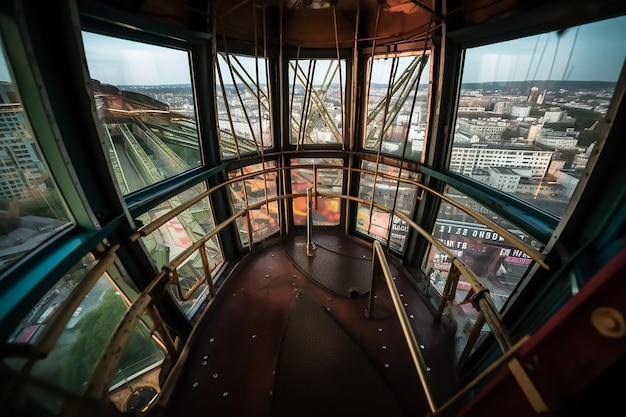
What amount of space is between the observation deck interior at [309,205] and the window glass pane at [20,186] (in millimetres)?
13

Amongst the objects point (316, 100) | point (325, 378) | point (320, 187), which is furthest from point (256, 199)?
point (325, 378)

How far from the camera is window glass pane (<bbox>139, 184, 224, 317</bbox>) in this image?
3.52m

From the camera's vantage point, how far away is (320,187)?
5273 millimetres

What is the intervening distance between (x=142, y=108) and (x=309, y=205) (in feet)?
8.56

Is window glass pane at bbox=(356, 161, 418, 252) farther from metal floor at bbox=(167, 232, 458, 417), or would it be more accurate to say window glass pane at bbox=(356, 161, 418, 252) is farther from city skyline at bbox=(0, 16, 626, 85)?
city skyline at bbox=(0, 16, 626, 85)

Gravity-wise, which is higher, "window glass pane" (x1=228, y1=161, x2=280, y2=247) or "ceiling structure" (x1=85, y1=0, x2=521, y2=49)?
"ceiling structure" (x1=85, y1=0, x2=521, y2=49)

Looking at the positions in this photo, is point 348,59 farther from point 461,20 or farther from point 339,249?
point 339,249

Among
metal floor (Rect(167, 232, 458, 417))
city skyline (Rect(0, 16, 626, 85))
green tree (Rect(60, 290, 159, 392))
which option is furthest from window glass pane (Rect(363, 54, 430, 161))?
green tree (Rect(60, 290, 159, 392))

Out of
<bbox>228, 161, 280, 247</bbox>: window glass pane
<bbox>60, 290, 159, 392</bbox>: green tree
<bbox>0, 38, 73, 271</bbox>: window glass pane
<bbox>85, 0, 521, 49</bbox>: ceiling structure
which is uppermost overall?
<bbox>85, 0, 521, 49</bbox>: ceiling structure

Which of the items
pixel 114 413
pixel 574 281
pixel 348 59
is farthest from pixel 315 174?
pixel 114 413

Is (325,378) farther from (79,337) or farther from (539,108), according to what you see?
(539,108)

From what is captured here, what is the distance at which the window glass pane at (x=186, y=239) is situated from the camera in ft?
11.5

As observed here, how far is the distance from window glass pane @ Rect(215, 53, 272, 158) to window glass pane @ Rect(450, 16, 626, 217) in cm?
294

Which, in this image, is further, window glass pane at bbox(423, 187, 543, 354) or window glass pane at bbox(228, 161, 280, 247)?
window glass pane at bbox(228, 161, 280, 247)
